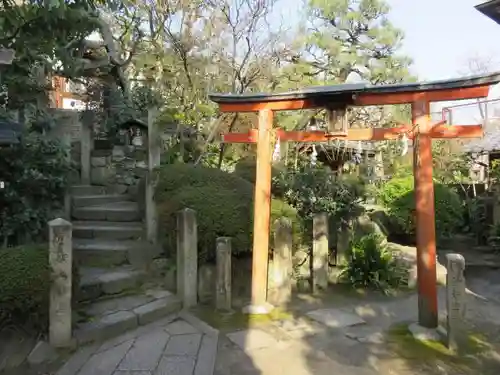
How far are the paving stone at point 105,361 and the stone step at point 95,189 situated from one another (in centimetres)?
454

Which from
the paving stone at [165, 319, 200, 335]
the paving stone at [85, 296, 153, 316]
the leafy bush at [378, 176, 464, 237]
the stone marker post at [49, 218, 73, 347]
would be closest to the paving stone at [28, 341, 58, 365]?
the stone marker post at [49, 218, 73, 347]

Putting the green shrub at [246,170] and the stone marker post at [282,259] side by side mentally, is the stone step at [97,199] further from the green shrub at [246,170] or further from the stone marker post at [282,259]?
the stone marker post at [282,259]

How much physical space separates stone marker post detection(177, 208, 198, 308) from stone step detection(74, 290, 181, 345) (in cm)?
17

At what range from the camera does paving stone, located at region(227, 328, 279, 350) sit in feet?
16.4

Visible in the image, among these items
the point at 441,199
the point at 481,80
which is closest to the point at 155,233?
the point at 481,80

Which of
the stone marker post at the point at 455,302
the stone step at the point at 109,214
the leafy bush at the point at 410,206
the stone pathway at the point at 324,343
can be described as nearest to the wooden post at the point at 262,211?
the stone pathway at the point at 324,343

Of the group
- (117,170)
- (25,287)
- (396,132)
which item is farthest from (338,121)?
(117,170)

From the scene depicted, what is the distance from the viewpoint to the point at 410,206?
422 inches

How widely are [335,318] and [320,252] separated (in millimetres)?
1536

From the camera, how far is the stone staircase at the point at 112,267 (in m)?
5.18

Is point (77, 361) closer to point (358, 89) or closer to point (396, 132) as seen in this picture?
point (358, 89)

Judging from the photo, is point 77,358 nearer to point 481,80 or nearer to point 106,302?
point 106,302

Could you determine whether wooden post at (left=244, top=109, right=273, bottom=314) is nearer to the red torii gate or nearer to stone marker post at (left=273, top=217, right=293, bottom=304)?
the red torii gate

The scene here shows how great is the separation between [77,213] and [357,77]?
1398cm
